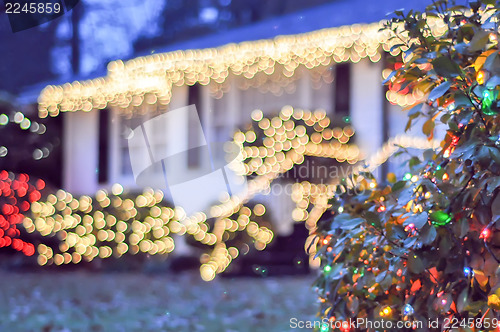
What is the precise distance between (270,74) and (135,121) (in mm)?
3705

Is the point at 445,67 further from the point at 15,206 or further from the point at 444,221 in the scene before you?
the point at 15,206

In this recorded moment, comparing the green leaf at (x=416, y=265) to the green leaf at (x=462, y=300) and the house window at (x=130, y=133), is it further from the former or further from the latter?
the house window at (x=130, y=133)

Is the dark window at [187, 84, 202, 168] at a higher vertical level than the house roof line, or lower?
lower

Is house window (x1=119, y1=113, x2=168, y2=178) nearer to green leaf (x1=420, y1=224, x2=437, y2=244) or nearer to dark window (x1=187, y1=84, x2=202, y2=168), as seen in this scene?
dark window (x1=187, y1=84, x2=202, y2=168)

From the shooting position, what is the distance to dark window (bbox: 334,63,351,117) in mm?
8703

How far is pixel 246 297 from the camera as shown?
680 centimetres

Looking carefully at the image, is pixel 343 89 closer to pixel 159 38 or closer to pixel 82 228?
pixel 82 228

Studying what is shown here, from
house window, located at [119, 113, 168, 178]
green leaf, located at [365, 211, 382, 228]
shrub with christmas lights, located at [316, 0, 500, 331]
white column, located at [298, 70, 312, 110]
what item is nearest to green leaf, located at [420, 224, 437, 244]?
shrub with christmas lights, located at [316, 0, 500, 331]

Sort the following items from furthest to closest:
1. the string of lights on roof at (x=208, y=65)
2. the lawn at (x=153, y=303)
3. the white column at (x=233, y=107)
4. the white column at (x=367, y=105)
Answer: the white column at (x=233, y=107) < the white column at (x=367, y=105) < the string of lights on roof at (x=208, y=65) < the lawn at (x=153, y=303)

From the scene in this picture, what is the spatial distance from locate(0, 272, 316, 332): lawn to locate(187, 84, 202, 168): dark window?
2293 mm

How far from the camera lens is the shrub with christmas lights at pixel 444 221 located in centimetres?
176

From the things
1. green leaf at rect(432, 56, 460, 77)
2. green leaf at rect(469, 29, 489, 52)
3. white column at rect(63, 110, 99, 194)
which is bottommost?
white column at rect(63, 110, 99, 194)

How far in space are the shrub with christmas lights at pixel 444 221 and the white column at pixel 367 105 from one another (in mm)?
6174

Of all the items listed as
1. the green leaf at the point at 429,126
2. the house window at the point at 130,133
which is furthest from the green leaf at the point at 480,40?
the house window at the point at 130,133
